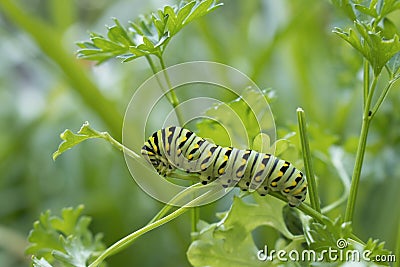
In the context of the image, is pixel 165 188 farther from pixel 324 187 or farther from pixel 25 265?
pixel 25 265

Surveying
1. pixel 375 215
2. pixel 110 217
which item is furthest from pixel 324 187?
pixel 110 217

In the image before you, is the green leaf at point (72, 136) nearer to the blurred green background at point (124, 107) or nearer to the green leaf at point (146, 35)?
the green leaf at point (146, 35)

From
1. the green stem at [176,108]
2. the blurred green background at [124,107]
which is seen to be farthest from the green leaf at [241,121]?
the blurred green background at [124,107]

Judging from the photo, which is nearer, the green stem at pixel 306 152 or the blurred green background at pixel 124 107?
the green stem at pixel 306 152

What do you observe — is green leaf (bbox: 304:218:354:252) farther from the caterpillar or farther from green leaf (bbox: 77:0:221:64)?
green leaf (bbox: 77:0:221:64)

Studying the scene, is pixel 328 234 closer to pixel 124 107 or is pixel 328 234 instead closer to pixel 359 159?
pixel 359 159

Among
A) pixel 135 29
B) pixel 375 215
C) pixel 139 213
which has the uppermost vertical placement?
pixel 135 29

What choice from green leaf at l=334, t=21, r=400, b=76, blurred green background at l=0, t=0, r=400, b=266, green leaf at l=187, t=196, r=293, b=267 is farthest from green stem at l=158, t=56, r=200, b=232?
blurred green background at l=0, t=0, r=400, b=266
